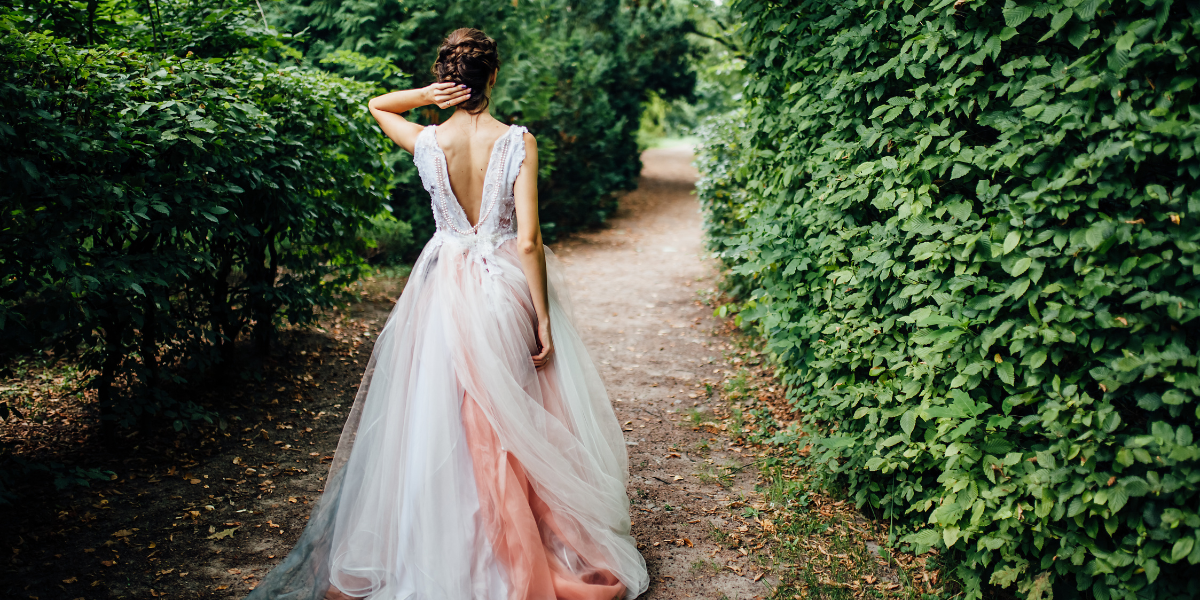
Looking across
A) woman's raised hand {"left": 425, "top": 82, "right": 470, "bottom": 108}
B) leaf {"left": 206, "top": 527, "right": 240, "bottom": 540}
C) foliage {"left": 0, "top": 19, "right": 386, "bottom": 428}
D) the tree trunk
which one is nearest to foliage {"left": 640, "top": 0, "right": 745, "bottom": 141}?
foliage {"left": 0, "top": 19, "right": 386, "bottom": 428}

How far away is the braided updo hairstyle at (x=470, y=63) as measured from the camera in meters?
2.91

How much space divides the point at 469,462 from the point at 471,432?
0.13 metres

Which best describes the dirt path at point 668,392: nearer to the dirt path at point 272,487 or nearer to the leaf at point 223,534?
the dirt path at point 272,487

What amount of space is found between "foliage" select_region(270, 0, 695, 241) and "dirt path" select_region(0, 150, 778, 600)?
11.3 feet

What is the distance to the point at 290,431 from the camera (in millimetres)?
4672

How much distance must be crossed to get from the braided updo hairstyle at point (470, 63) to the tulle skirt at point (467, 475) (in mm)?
659

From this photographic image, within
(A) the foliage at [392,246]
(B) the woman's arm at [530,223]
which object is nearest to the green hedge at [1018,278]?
(B) the woman's arm at [530,223]

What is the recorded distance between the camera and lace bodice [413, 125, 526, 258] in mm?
2984

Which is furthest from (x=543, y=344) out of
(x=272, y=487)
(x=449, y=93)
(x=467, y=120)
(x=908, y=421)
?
(x=272, y=487)

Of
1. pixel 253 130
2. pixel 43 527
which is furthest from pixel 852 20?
pixel 43 527

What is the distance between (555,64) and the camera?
12.8 meters

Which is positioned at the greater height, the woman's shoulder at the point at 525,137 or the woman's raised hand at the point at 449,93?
the woman's raised hand at the point at 449,93

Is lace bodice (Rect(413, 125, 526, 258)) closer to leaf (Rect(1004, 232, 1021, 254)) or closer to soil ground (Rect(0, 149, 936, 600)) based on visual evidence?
soil ground (Rect(0, 149, 936, 600))

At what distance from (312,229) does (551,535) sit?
10.8ft
